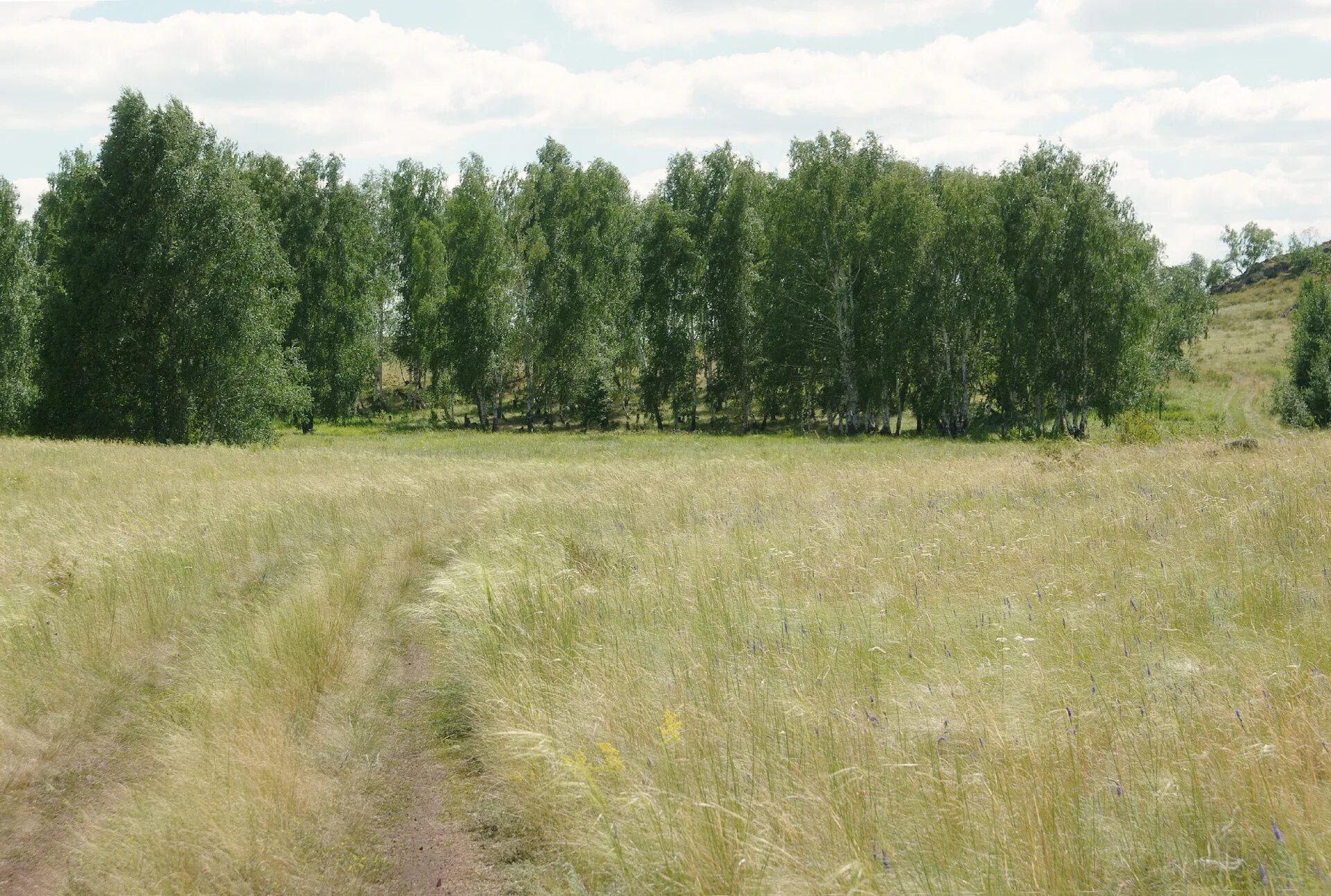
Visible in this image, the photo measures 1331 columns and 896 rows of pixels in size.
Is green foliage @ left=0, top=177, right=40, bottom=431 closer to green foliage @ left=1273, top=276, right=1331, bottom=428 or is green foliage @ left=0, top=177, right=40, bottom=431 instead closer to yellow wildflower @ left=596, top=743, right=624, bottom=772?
yellow wildflower @ left=596, top=743, right=624, bottom=772

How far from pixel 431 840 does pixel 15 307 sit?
50.8 metres

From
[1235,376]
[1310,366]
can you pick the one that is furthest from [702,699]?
[1235,376]

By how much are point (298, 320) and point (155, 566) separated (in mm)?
44133

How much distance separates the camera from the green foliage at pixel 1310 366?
41.2m

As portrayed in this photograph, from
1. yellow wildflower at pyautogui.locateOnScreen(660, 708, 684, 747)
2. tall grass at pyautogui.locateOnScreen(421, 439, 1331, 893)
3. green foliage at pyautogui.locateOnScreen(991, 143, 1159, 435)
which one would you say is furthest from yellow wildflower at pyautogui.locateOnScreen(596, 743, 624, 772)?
green foliage at pyautogui.locateOnScreen(991, 143, 1159, 435)

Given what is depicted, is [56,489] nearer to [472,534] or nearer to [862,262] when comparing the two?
[472,534]

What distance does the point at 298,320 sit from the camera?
49.7 metres

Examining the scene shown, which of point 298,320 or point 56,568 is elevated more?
point 298,320

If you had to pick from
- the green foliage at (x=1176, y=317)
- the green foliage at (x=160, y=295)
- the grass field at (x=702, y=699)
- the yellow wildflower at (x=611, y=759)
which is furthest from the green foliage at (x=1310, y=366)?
the green foliage at (x=160, y=295)

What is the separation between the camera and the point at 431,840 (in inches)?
173

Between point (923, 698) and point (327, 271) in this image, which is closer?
point (923, 698)

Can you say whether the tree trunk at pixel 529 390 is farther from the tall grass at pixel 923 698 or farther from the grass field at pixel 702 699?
the tall grass at pixel 923 698

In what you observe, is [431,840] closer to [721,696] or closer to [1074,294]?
[721,696]

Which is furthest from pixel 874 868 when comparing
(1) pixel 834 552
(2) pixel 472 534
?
(2) pixel 472 534
